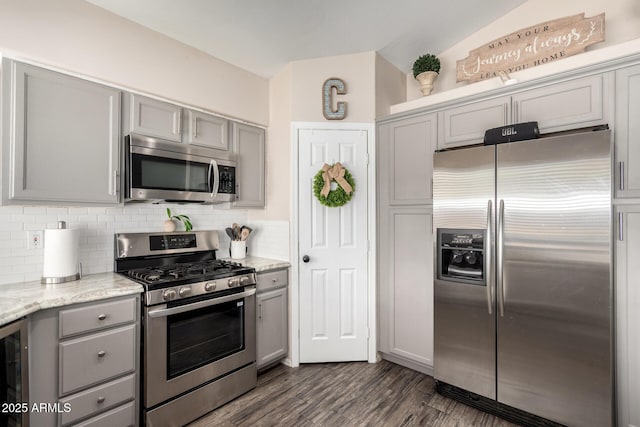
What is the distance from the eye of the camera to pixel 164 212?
2.68 metres

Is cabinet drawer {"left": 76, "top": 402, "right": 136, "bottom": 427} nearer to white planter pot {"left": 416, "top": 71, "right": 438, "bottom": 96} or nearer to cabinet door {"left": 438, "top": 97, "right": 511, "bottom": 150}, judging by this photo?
cabinet door {"left": 438, "top": 97, "right": 511, "bottom": 150}

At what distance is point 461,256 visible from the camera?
88.4 inches

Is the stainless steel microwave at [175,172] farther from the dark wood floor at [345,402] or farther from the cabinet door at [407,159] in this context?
the dark wood floor at [345,402]

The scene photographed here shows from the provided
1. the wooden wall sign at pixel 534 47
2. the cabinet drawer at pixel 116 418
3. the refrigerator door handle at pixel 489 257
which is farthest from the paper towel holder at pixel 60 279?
the wooden wall sign at pixel 534 47

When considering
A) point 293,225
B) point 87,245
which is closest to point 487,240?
point 293,225

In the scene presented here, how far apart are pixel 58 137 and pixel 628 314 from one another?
3.56 metres

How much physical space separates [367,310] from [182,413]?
5.45ft

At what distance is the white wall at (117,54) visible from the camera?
180 cm

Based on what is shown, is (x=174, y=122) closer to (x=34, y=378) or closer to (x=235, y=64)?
(x=235, y=64)

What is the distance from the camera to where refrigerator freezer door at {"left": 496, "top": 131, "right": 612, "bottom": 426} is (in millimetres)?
1772

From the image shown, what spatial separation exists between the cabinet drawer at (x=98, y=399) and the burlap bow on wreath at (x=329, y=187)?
72.9 inches

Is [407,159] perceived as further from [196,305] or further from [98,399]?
[98,399]

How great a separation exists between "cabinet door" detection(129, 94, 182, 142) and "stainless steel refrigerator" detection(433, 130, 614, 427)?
6.73 feet

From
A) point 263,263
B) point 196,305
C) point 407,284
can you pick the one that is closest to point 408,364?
point 407,284
